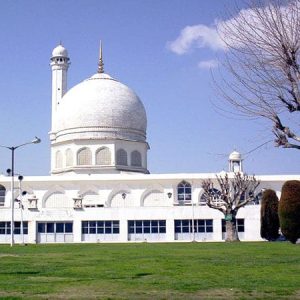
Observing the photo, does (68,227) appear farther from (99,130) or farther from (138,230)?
(99,130)

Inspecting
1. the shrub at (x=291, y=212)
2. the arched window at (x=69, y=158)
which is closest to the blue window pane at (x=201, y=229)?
the shrub at (x=291, y=212)

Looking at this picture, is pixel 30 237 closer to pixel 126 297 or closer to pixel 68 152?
pixel 68 152

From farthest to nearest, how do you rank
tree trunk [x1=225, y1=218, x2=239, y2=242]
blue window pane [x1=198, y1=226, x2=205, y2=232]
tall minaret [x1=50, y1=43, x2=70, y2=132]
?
tall minaret [x1=50, y1=43, x2=70, y2=132] < blue window pane [x1=198, y1=226, x2=205, y2=232] < tree trunk [x1=225, y1=218, x2=239, y2=242]

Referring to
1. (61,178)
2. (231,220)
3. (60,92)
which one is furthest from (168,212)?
(60,92)

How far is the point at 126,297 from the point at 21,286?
301 cm

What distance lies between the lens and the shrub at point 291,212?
40125mm

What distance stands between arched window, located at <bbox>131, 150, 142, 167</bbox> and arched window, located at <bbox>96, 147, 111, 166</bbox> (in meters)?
3.22

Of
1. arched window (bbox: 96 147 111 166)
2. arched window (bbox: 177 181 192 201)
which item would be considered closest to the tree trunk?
arched window (bbox: 177 181 192 201)

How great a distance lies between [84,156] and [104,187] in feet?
19.9

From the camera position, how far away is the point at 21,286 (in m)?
13.6

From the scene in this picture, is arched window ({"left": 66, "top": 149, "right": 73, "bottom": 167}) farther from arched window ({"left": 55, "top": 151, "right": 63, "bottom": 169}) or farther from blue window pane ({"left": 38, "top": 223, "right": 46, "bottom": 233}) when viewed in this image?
blue window pane ({"left": 38, "top": 223, "right": 46, "bottom": 233})

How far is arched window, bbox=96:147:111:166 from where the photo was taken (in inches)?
2697

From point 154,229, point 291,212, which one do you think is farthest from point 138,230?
point 291,212

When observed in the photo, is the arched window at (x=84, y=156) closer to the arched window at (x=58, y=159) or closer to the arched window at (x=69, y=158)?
the arched window at (x=69, y=158)
